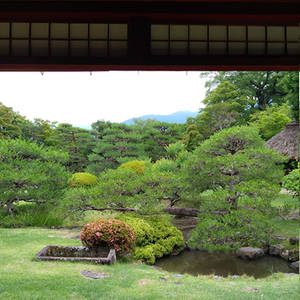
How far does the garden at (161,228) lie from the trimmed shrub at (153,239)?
2 cm

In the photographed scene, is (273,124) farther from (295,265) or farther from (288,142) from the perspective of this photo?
(295,265)

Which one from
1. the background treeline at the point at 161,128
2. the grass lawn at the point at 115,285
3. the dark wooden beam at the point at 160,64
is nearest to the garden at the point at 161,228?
the grass lawn at the point at 115,285

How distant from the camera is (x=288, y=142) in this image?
358 inches

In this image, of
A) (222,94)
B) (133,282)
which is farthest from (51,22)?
(222,94)

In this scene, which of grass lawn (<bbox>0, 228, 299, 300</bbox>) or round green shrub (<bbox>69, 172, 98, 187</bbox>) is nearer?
grass lawn (<bbox>0, 228, 299, 300</bbox>)

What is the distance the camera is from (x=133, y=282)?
3900 millimetres

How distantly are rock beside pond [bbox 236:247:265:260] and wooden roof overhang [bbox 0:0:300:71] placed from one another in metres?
4.06

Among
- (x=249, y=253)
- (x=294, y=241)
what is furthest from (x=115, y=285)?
(x=294, y=241)

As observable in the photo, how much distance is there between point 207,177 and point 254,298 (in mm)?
3354

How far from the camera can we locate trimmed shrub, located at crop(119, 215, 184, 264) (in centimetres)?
543

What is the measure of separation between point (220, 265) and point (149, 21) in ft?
14.7

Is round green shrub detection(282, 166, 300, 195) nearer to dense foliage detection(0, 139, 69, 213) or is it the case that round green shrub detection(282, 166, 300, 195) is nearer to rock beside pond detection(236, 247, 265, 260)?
rock beside pond detection(236, 247, 265, 260)

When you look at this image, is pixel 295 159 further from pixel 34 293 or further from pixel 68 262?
pixel 34 293

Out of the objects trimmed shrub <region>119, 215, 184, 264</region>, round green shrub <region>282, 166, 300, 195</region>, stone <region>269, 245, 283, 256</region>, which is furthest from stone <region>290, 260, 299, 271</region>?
trimmed shrub <region>119, 215, 184, 264</region>
